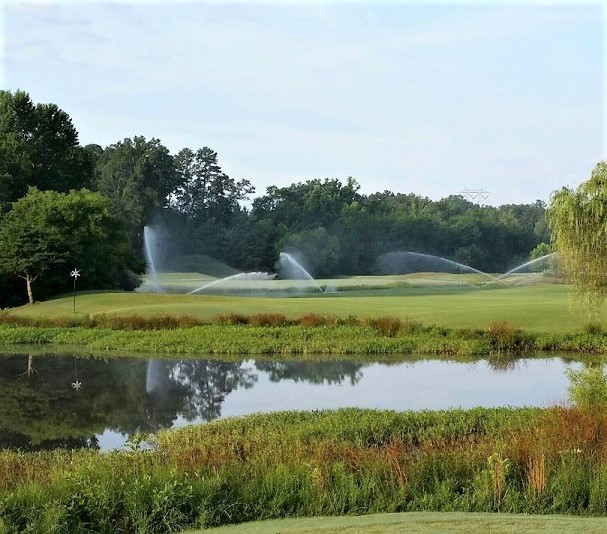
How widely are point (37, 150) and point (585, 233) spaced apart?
5623cm

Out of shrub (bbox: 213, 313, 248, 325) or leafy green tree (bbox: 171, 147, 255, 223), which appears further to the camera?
leafy green tree (bbox: 171, 147, 255, 223)

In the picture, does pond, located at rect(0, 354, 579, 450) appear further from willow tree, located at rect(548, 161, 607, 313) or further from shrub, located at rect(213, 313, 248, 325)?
shrub, located at rect(213, 313, 248, 325)

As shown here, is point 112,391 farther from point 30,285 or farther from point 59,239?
point 59,239

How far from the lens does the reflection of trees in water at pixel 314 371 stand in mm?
26500

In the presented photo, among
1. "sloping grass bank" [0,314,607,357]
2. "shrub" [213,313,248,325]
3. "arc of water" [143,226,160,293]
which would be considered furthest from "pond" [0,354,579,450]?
"arc of water" [143,226,160,293]

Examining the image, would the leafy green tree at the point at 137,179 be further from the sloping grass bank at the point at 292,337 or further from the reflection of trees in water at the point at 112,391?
the reflection of trees in water at the point at 112,391

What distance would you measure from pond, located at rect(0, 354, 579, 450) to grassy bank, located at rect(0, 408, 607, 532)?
5.96 m

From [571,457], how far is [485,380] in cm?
1437

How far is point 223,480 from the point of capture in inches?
444

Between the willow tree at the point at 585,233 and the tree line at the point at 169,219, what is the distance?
117ft

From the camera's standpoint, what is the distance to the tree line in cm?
5956

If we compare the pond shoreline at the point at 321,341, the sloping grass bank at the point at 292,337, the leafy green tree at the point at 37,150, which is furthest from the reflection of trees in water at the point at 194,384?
the leafy green tree at the point at 37,150

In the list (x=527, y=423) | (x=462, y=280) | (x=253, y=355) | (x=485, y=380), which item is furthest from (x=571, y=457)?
(x=462, y=280)

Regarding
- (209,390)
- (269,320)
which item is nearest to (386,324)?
(269,320)
